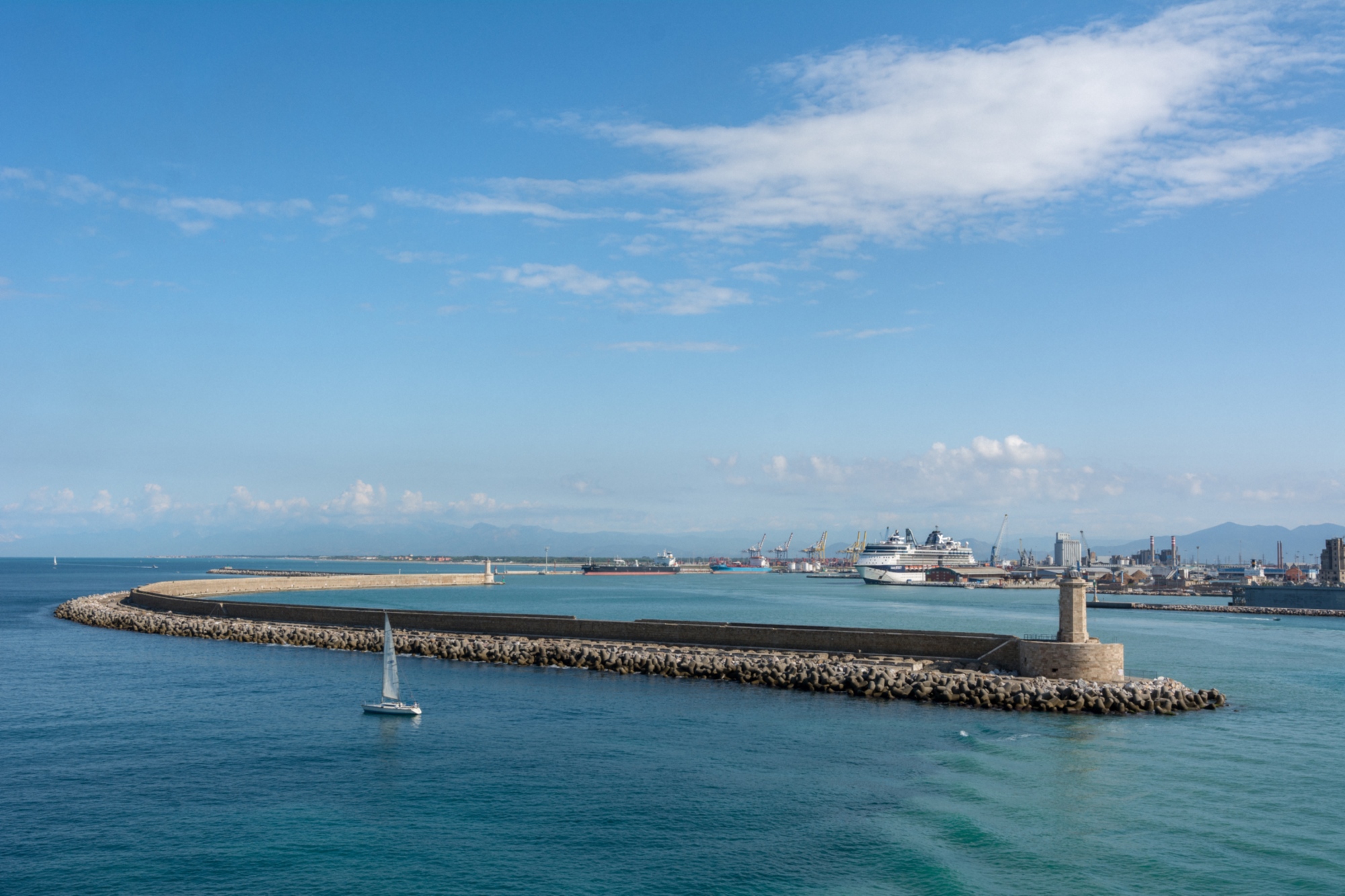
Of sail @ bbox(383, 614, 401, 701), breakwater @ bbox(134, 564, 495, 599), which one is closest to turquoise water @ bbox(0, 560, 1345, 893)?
sail @ bbox(383, 614, 401, 701)

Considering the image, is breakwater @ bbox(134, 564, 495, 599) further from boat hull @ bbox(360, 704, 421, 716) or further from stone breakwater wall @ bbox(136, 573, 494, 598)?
boat hull @ bbox(360, 704, 421, 716)

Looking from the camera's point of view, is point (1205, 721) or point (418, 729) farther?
point (1205, 721)

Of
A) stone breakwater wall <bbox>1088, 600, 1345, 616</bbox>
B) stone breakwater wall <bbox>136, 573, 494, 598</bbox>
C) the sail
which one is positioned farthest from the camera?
stone breakwater wall <bbox>1088, 600, 1345, 616</bbox>

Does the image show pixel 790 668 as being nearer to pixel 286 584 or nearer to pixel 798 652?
pixel 798 652

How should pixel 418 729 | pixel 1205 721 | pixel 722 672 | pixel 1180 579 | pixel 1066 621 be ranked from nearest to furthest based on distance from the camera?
1. pixel 418 729
2. pixel 1205 721
3. pixel 1066 621
4. pixel 722 672
5. pixel 1180 579

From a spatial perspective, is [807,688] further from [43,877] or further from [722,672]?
[43,877]

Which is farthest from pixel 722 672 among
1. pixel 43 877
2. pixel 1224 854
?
pixel 43 877

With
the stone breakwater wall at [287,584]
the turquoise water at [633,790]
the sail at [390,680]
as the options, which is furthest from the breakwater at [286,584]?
the sail at [390,680]
